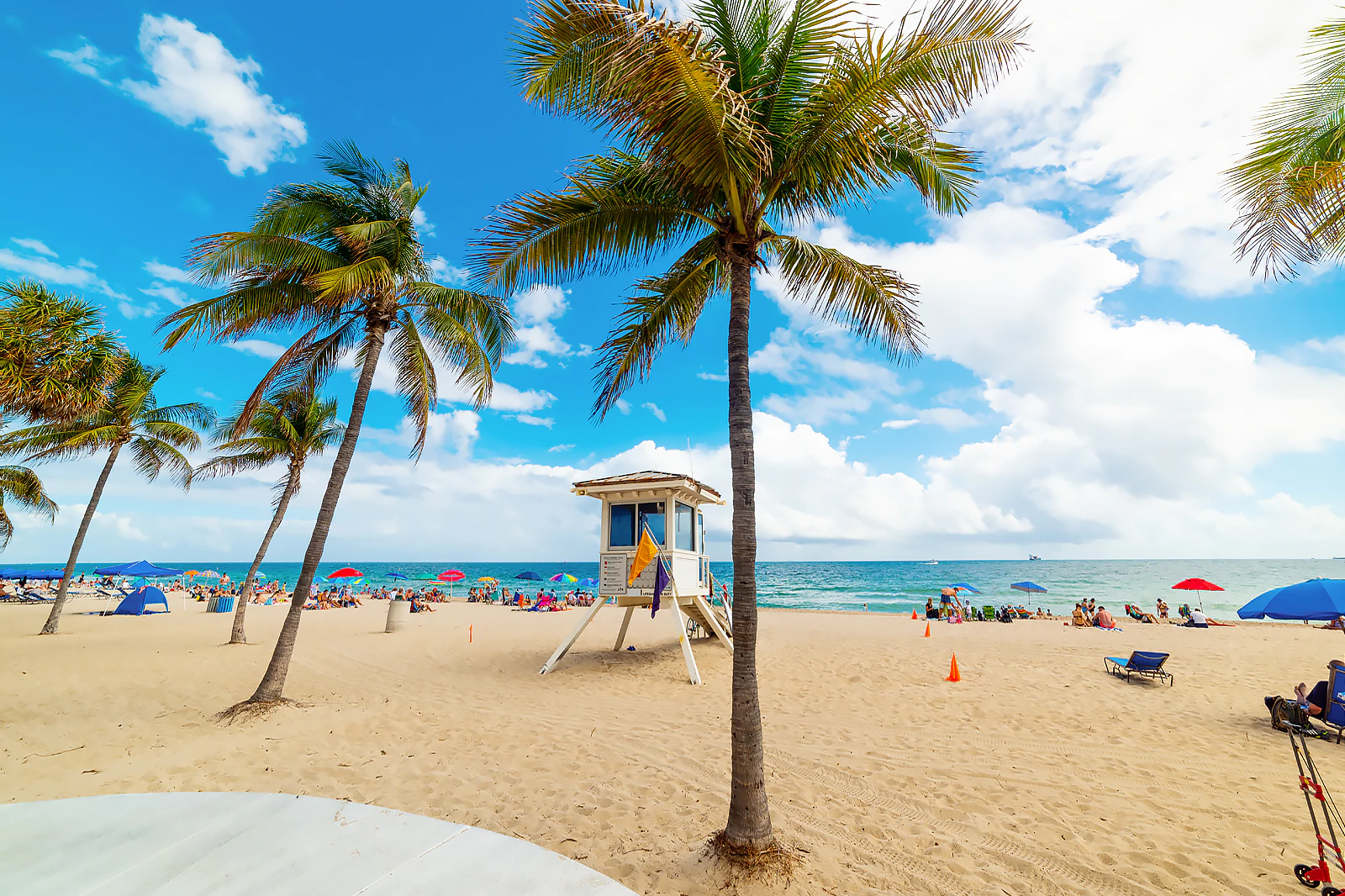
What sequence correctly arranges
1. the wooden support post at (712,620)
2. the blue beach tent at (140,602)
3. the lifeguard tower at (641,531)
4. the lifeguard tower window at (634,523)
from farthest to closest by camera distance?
1. the blue beach tent at (140,602)
2. the wooden support post at (712,620)
3. the lifeguard tower window at (634,523)
4. the lifeguard tower at (641,531)

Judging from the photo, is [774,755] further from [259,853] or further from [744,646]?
[259,853]

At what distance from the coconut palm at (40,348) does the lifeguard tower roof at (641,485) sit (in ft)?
28.5

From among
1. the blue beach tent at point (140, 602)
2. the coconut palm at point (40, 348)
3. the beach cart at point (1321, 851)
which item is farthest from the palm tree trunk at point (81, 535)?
the beach cart at point (1321, 851)

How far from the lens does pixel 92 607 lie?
92.7 ft

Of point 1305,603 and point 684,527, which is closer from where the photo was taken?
point 1305,603

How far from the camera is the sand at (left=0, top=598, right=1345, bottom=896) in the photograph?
487 cm

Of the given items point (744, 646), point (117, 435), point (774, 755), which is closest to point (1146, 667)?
point (774, 755)

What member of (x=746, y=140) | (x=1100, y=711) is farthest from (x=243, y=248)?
(x=1100, y=711)

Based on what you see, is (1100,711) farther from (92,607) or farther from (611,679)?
(92,607)

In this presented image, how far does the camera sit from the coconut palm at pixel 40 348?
735 cm

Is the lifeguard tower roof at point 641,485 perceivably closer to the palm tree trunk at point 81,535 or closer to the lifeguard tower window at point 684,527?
the lifeguard tower window at point 684,527

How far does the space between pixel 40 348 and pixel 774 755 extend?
11.2 m

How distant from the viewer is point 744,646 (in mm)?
4730

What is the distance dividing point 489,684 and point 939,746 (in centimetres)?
862
